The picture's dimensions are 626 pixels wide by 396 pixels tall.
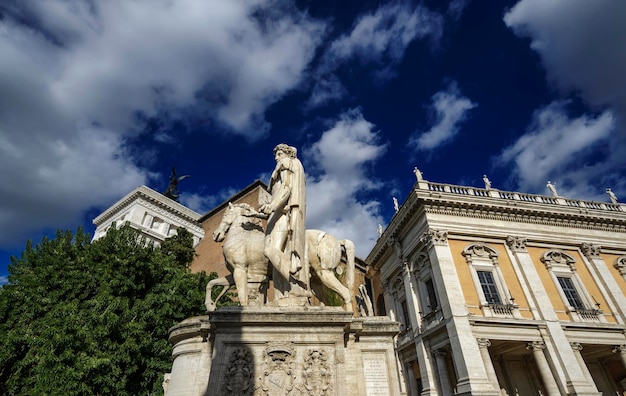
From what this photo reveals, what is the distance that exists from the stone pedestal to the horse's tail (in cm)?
98

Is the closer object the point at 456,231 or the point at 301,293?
the point at 301,293

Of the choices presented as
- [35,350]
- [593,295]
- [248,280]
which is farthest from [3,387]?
[593,295]

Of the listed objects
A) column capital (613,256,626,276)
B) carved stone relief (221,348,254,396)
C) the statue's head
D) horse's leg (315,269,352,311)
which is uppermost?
column capital (613,256,626,276)

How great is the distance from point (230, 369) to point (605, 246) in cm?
Result: 2565

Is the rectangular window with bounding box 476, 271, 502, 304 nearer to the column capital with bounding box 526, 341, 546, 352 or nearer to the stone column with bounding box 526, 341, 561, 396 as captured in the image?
the column capital with bounding box 526, 341, 546, 352

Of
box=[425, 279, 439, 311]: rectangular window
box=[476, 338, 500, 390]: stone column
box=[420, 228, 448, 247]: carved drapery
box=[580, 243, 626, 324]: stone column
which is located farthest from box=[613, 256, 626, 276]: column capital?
box=[425, 279, 439, 311]: rectangular window

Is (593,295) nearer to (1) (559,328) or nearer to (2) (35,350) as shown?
(1) (559,328)

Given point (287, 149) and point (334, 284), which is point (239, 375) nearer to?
point (334, 284)

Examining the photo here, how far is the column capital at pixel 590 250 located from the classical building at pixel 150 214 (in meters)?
35.4

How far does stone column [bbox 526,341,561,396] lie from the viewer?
16.0 metres

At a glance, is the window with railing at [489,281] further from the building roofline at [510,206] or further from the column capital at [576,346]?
the column capital at [576,346]

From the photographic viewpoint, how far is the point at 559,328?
17.2 m

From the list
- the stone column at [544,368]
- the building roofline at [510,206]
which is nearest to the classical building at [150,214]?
the building roofline at [510,206]

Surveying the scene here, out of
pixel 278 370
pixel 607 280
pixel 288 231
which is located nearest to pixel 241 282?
pixel 288 231
